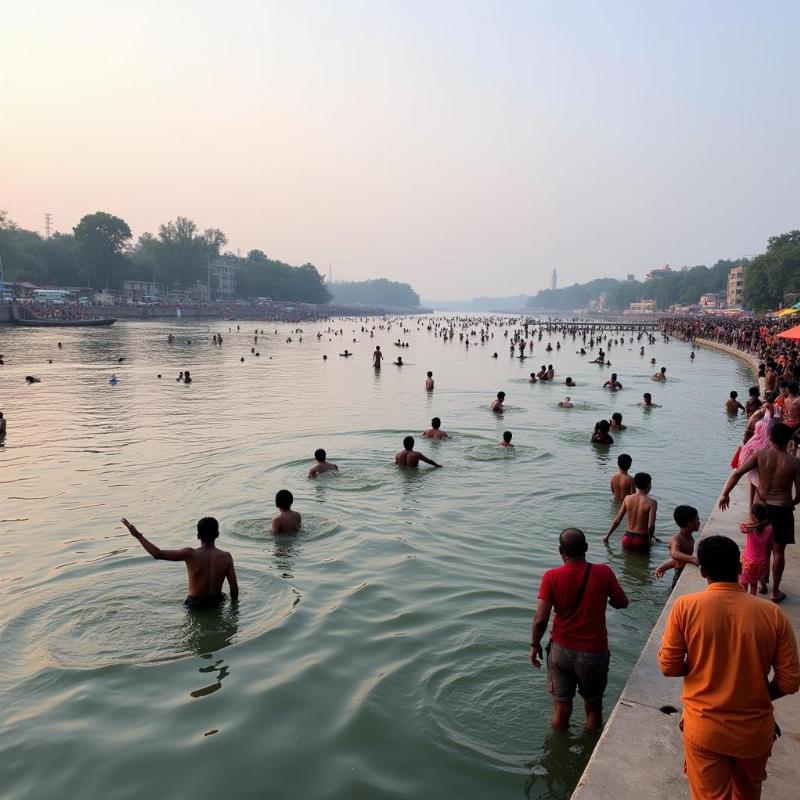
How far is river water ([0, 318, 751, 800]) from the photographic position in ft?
18.2

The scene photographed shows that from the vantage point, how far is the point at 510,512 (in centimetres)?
1262

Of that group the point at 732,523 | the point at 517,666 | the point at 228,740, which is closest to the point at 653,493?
the point at 732,523

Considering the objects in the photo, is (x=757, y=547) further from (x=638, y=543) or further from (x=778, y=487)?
(x=638, y=543)

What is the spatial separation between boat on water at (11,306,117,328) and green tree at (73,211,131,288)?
39959 mm

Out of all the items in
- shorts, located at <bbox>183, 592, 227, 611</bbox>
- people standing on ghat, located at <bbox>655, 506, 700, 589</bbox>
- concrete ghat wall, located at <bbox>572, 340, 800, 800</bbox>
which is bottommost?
shorts, located at <bbox>183, 592, 227, 611</bbox>

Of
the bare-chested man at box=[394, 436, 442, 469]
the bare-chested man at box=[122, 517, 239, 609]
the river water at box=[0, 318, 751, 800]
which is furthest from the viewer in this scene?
the bare-chested man at box=[394, 436, 442, 469]

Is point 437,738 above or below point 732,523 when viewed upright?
below

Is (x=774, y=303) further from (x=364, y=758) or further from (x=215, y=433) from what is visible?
(x=364, y=758)

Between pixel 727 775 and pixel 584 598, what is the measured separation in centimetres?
160

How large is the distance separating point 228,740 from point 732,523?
714cm

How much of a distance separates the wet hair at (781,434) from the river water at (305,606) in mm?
2636

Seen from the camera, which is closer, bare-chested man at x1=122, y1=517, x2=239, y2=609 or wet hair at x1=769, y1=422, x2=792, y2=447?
wet hair at x1=769, y1=422, x2=792, y2=447

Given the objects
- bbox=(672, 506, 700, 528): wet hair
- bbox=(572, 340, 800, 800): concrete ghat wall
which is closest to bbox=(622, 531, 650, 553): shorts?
bbox=(672, 506, 700, 528): wet hair

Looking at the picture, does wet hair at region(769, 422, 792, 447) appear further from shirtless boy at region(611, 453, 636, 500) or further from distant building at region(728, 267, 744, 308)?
distant building at region(728, 267, 744, 308)
